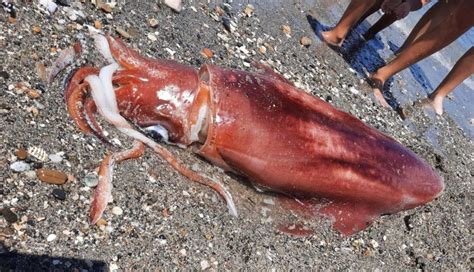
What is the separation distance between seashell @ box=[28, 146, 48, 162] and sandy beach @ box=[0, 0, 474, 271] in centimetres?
2

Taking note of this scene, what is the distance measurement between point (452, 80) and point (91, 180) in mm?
4654

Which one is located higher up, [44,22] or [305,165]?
[305,165]

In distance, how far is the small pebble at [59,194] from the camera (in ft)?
9.40

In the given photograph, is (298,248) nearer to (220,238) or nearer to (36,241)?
(220,238)

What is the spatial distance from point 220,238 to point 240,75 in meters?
1.13

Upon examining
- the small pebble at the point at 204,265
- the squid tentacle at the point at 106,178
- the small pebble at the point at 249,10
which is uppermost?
the small pebble at the point at 249,10

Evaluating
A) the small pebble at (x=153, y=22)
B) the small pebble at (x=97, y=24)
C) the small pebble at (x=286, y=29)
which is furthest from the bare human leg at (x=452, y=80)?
the small pebble at (x=97, y=24)

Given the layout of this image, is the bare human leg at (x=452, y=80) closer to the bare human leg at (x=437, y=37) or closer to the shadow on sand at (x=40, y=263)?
the bare human leg at (x=437, y=37)

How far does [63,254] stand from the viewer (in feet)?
8.68

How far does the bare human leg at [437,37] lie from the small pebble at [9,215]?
4137 millimetres

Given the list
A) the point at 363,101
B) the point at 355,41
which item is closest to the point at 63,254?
the point at 363,101

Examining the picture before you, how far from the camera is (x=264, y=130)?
11.6ft

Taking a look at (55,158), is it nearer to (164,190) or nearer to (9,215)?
(9,215)

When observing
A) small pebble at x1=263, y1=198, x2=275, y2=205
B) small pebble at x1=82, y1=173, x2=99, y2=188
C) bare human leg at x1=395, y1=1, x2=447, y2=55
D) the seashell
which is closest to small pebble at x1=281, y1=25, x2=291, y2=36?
bare human leg at x1=395, y1=1, x2=447, y2=55
